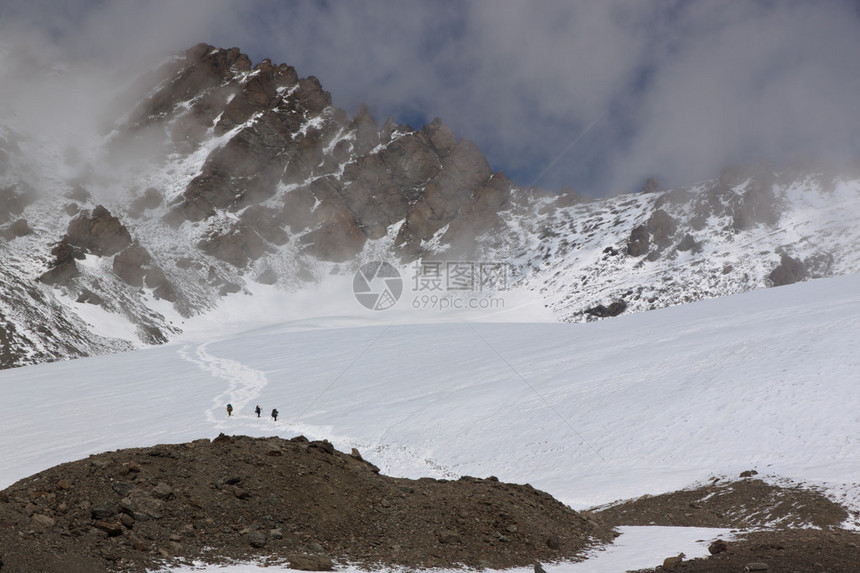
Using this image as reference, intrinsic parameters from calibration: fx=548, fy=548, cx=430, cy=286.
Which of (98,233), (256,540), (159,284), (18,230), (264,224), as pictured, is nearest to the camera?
(256,540)

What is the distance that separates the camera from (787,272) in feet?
341

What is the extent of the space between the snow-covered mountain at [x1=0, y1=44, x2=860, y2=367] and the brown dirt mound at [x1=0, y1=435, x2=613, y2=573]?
84.8 m

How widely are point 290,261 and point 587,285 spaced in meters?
83.7

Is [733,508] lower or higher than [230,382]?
lower

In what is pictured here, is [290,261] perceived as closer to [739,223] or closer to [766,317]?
[739,223]

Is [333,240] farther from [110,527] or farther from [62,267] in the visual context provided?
[110,527]

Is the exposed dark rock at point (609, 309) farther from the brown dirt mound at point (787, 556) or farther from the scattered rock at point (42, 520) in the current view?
the scattered rock at point (42, 520)

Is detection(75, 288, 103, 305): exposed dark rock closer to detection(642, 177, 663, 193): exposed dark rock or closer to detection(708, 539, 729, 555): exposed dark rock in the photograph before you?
detection(708, 539, 729, 555): exposed dark rock

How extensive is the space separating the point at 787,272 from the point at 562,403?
97086 millimetres

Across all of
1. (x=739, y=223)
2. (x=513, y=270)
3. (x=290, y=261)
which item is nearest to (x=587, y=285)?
(x=513, y=270)

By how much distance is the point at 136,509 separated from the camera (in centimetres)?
974

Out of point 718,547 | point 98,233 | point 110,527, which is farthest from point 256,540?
point 98,233

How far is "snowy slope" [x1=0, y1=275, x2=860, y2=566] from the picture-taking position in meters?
20.0

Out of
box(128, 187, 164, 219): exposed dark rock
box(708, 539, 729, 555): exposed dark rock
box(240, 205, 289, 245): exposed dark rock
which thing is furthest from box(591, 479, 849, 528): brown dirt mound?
box(128, 187, 164, 219): exposed dark rock
